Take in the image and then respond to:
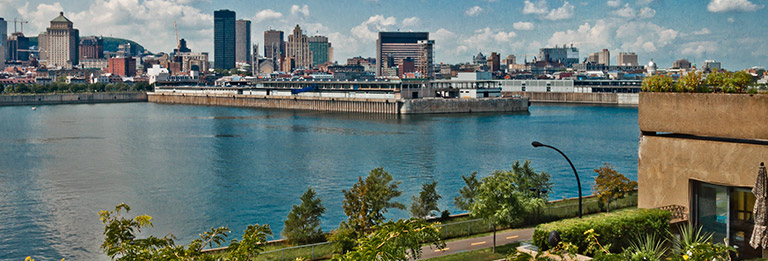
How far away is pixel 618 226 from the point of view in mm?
21531

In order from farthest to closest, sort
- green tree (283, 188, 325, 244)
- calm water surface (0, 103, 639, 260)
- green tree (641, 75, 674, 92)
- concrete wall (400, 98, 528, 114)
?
1. concrete wall (400, 98, 528, 114)
2. calm water surface (0, 103, 639, 260)
3. green tree (283, 188, 325, 244)
4. green tree (641, 75, 674, 92)

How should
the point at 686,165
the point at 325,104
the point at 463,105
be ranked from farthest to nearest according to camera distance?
the point at 325,104, the point at 463,105, the point at 686,165

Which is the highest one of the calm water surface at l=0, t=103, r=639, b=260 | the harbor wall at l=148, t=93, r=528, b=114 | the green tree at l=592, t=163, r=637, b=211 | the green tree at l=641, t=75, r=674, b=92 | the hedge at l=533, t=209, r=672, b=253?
the green tree at l=641, t=75, r=674, b=92

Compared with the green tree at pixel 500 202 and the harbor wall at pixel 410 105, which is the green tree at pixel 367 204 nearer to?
the green tree at pixel 500 202

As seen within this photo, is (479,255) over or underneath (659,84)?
underneath

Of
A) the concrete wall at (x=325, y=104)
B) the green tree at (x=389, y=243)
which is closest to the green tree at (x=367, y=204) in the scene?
the green tree at (x=389, y=243)

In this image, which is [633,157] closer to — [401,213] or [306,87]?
[401,213]

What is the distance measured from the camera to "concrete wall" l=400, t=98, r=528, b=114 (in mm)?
154250

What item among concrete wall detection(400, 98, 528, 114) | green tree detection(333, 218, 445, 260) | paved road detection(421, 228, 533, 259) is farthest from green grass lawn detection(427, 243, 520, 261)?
concrete wall detection(400, 98, 528, 114)

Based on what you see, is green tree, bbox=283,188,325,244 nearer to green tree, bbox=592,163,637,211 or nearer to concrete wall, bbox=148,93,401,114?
green tree, bbox=592,163,637,211

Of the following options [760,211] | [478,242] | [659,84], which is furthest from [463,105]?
[760,211]

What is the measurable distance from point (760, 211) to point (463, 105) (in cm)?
14044

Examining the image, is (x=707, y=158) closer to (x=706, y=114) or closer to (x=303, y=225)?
(x=706, y=114)

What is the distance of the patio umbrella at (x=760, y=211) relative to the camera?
18.4m
